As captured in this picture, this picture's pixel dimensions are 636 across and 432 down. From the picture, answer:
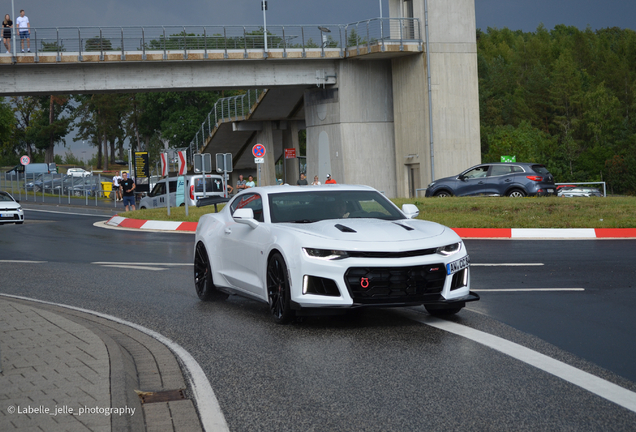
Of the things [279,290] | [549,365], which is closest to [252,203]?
[279,290]

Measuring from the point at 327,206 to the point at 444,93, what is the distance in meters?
32.2

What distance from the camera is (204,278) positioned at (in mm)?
9469

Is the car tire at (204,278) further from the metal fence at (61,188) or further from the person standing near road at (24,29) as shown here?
the metal fence at (61,188)

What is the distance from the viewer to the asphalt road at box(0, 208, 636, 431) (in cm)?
457

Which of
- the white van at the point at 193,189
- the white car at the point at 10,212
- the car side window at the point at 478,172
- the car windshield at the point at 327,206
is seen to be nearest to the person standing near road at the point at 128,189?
the white van at the point at 193,189


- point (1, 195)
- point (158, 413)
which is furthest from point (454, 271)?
point (1, 195)

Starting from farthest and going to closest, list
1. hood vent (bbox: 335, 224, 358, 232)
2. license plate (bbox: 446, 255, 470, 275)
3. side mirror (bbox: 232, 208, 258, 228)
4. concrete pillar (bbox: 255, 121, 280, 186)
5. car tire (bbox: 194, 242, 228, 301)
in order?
concrete pillar (bbox: 255, 121, 280, 186) → car tire (bbox: 194, 242, 228, 301) → side mirror (bbox: 232, 208, 258, 228) → hood vent (bbox: 335, 224, 358, 232) → license plate (bbox: 446, 255, 470, 275)

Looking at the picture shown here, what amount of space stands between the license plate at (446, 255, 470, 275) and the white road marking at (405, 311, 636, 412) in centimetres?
52

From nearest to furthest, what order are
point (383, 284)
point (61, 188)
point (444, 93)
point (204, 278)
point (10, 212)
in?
point (383, 284), point (204, 278), point (10, 212), point (444, 93), point (61, 188)

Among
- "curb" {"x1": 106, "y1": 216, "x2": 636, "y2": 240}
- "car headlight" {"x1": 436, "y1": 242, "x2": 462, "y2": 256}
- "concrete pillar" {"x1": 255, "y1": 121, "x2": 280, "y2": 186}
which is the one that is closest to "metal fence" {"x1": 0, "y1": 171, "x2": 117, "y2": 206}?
"concrete pillar" {"x1": 255, "y1": 121, "x2": 280, "y2": 186}

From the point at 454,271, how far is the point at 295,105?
142ft

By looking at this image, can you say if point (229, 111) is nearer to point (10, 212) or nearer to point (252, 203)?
point (10, 212)

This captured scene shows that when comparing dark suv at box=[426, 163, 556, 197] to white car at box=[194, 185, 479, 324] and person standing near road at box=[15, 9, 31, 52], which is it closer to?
white car at box=[194, 185, 479, 324]

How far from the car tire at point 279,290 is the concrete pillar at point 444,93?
31942 mm
